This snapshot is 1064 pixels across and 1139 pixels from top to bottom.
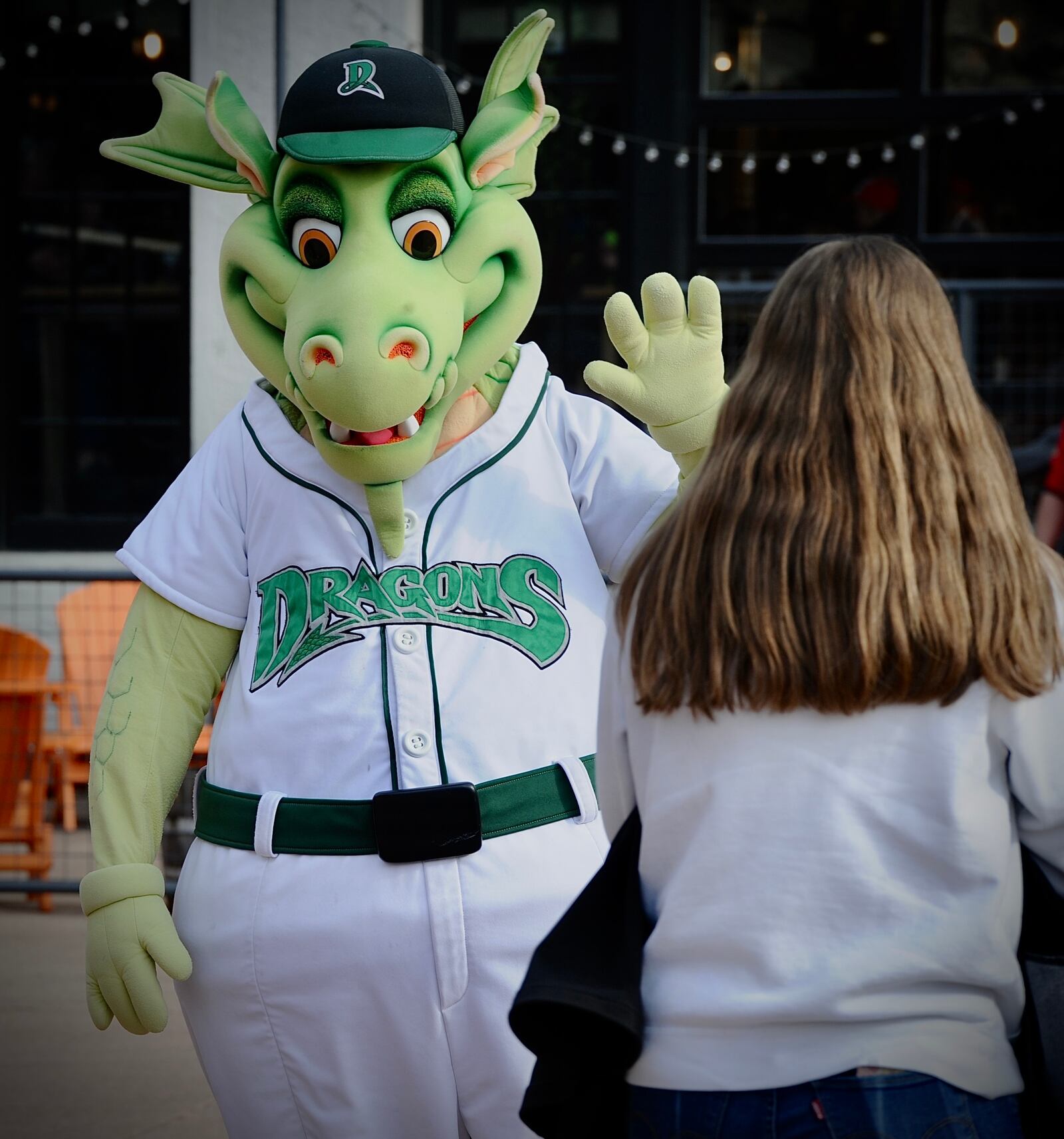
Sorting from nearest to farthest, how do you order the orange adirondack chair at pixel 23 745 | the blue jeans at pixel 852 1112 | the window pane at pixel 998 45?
the blue jeans at pixel 852 1112 < the orange adirondack chair at pixel 23 745 < the window pane at pixel 998 45

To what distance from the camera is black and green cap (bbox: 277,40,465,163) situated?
2318 mm

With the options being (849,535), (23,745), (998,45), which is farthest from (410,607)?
(998,45)

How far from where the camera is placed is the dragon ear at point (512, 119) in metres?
2.44

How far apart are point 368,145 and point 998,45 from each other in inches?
210

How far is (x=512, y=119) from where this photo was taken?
2455 mm

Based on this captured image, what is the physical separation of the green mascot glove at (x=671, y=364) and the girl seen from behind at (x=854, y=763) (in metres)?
0.69

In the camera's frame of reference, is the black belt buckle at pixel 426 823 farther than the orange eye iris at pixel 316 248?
No

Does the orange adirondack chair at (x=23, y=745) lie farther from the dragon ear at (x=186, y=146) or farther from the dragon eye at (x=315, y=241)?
the dragon eye at (x=315, y=241)

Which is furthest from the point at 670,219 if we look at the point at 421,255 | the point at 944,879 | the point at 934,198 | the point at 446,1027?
the point at 944,879

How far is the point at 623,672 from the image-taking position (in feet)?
5.75

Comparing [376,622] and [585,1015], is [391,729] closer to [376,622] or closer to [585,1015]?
[376,622]

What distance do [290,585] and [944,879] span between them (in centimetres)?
114

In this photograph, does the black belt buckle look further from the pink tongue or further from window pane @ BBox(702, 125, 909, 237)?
window pane @ BBox(702, 125, 909, 237)

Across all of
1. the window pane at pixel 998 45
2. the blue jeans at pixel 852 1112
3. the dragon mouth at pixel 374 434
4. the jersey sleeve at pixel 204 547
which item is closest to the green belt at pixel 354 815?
the jersey sleeve at pixel 204 547
